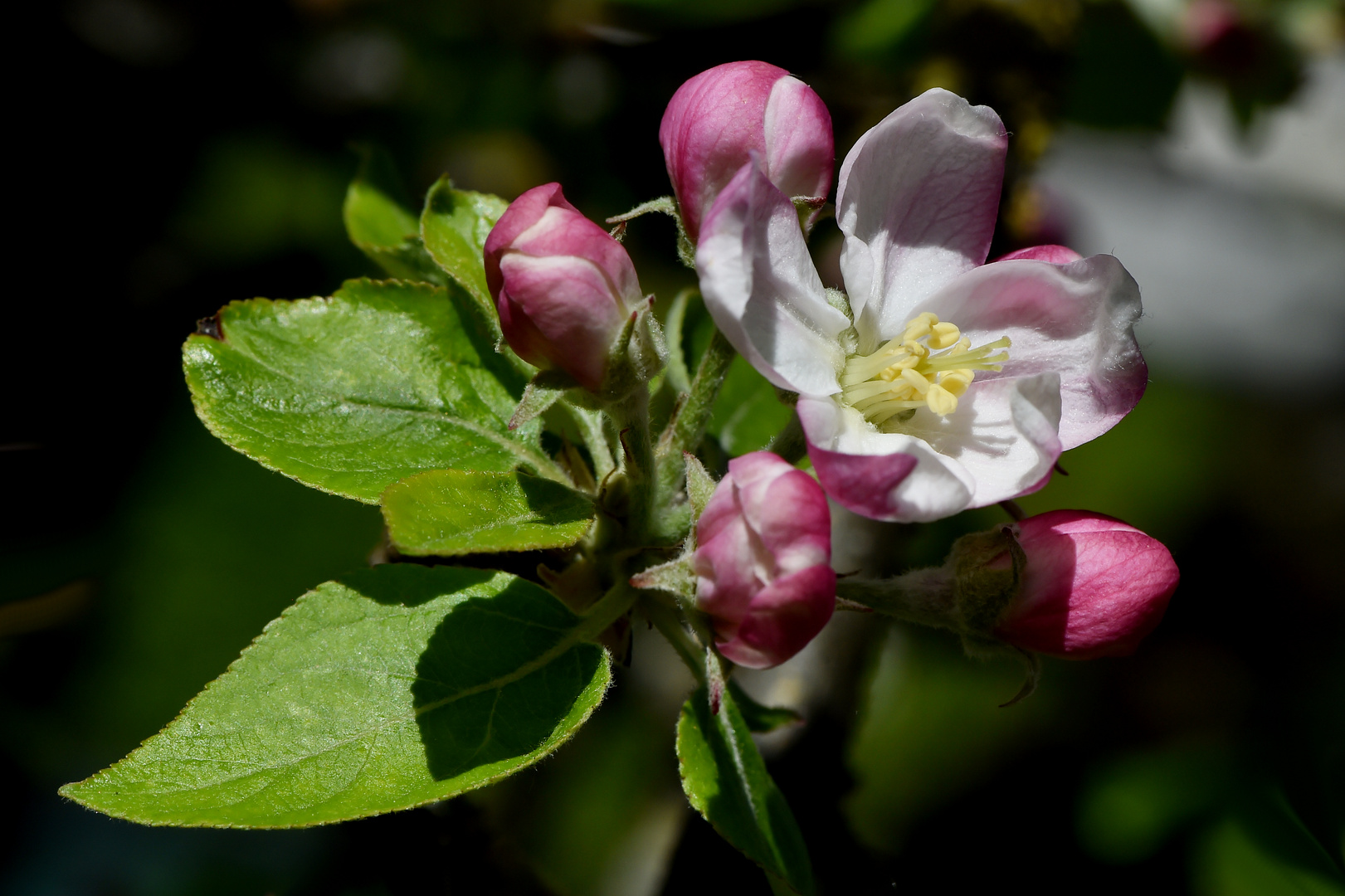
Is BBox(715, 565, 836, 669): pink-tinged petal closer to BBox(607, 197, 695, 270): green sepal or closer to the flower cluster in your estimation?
the flower cluster

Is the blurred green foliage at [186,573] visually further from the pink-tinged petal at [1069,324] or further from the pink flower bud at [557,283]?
the pink-tinged petal at [1069,324]

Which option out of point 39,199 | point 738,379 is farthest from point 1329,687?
point 39,199

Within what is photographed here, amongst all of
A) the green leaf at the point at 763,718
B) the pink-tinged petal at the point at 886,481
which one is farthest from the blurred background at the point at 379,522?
the pink-tinged petal at the point at 886,481

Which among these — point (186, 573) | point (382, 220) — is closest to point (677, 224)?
point (382, 220)

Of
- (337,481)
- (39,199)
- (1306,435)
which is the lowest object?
(1306,435)

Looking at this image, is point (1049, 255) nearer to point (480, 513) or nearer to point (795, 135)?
point (795, 135)

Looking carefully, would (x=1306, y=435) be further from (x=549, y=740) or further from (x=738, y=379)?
(x=549, y=740)

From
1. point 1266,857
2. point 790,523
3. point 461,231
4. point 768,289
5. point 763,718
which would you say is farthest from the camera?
point 1266,857

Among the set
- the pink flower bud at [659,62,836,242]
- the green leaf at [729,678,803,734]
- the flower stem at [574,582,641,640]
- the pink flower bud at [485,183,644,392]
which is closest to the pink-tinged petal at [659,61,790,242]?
the pink flower bud at [659,62,836,242]
